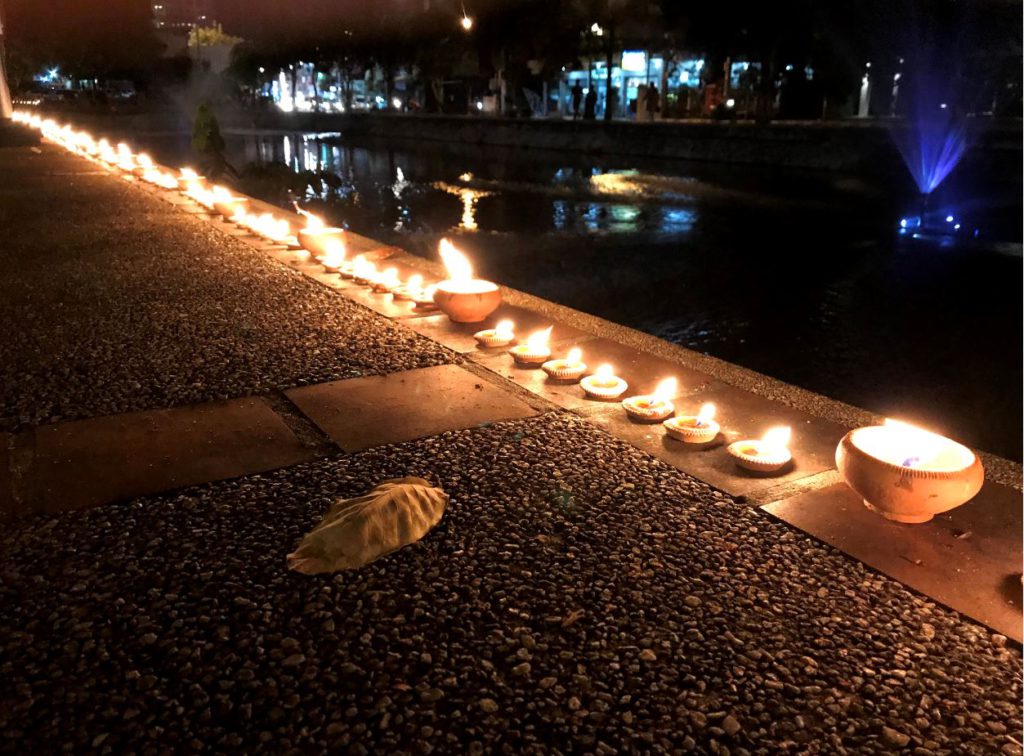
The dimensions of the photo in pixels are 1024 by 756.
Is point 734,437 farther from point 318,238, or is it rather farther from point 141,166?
point 141,166

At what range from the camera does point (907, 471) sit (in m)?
2.84

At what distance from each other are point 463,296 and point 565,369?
3.90ft

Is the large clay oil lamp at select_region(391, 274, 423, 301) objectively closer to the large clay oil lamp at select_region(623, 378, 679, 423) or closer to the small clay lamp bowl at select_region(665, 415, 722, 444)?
the large clay oil lamp at select_region(623, 378, 679, 423)

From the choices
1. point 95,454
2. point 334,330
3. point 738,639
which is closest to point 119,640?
point 95,454

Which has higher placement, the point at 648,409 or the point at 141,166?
the point at 141,166

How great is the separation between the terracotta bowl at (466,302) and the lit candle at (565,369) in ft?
3.14

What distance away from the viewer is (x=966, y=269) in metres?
12.1

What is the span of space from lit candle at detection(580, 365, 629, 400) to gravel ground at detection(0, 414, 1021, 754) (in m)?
1.13

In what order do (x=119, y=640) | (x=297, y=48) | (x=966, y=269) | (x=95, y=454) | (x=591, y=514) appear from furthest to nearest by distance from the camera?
(x=297, y=48), (x=966, y=269), (x=95, y=454), (x=591, y=514), (x=119, y=640)

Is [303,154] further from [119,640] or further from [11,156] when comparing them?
[119,640]

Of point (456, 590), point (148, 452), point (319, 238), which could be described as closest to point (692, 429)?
point (456, 590)

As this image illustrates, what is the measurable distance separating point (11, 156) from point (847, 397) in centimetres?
1931

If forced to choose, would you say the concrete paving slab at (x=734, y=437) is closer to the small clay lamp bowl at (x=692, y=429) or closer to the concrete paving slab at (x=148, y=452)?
the small clay lamp bowl at (x=692, y=429)

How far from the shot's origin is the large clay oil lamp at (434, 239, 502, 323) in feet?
17.9
